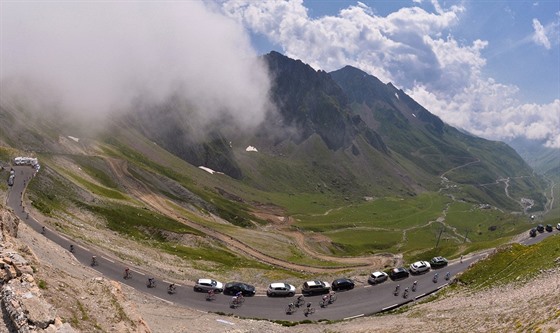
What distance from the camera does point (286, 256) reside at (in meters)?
127

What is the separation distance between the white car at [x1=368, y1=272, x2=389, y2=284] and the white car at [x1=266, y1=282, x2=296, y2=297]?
1828 centimetres

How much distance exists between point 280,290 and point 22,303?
4710 cm

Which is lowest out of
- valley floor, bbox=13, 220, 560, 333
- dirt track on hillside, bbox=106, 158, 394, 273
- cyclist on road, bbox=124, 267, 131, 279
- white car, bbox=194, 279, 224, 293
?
valley floor, bbox=13, 220, 560, 333

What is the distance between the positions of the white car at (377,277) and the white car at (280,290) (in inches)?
720

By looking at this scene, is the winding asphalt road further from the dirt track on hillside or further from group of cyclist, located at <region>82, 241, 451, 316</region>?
the dirt track on hillside

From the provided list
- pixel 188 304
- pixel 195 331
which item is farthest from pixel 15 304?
pixel 188 304

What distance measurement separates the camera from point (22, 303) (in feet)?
80.2

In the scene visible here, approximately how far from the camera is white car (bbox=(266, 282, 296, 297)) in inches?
2630

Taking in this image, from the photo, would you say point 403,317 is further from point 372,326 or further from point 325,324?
point 325,324

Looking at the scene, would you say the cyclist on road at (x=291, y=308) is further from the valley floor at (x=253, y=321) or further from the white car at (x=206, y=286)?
the white car at (x=206, y=286)

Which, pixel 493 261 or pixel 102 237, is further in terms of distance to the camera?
pixel 102 237

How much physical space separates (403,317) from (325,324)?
10.6 m

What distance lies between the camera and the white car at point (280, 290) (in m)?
66.8

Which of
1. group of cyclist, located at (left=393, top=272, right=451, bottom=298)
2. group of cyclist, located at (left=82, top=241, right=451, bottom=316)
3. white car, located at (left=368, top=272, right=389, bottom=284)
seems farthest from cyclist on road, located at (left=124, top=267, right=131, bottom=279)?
group of cyclist, located at (left=393, top=272, right=451, bottom=298)
